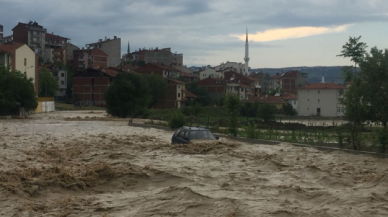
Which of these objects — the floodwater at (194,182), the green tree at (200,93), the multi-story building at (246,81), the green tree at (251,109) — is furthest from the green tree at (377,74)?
the multi-story building at (246,81)

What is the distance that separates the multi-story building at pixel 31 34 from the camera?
133125mm

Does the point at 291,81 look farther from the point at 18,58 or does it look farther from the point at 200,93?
the point at 18,58

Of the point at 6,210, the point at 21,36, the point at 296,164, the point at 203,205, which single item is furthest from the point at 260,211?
the point at 21,36

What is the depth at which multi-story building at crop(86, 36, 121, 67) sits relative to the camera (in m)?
151

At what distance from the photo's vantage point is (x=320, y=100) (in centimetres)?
9912

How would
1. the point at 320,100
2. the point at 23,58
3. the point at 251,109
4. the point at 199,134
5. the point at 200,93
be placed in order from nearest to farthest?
1. the point at 199,134
2. the point at 23,58
3. the point at 251,109
4. the point at 320,100
5. the point at 200,93

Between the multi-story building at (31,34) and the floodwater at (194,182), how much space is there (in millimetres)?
115619

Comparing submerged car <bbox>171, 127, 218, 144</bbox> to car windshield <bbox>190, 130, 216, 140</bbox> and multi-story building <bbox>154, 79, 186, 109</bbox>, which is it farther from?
multi-story building <bbox>154, 79, 186, 109</bbox>

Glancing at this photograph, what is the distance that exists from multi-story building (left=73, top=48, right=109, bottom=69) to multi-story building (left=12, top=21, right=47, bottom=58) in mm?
10012

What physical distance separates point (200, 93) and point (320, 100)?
2735 centimetres

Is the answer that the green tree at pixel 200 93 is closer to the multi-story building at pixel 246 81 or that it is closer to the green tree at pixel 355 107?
the multi-story building at pixel 246 81

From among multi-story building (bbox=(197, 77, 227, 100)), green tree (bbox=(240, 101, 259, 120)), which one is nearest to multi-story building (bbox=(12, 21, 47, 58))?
multi-story building (bbox=(197, 77, 227, 100))

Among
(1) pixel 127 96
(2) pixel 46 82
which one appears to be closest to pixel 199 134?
(1) pixel 127 96

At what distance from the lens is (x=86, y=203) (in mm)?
12625
